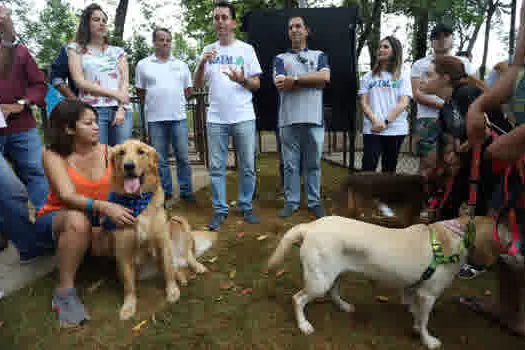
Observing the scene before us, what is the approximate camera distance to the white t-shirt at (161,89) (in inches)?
169

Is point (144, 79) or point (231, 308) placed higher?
point (144, 79)

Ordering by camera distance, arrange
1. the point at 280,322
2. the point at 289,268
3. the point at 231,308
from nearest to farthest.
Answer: the point at 280,322
the point at 231,308
the point at 289,268

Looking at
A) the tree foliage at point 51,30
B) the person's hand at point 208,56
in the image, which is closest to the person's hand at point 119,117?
the person's hand at point 208,56

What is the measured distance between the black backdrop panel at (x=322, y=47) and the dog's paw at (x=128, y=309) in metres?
3.27

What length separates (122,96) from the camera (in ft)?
12.1

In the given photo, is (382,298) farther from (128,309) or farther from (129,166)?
(129,166)

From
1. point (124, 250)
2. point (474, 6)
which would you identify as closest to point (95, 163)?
point (124, 250)

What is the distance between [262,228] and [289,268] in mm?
959

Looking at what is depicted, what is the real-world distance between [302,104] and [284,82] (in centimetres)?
32

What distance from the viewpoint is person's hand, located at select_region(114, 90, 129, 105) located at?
365 cm

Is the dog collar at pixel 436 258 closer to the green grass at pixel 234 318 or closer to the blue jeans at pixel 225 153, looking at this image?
the green grass at pixel 234 318

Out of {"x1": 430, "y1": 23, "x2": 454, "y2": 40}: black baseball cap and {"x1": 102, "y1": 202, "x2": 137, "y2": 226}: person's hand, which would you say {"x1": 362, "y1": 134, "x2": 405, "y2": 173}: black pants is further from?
{"x1": 102, "y1": 202, "x2": 137, "y2": 226}: person's hand

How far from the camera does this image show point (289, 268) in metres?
2.89

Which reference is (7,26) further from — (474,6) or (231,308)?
(474,6)
